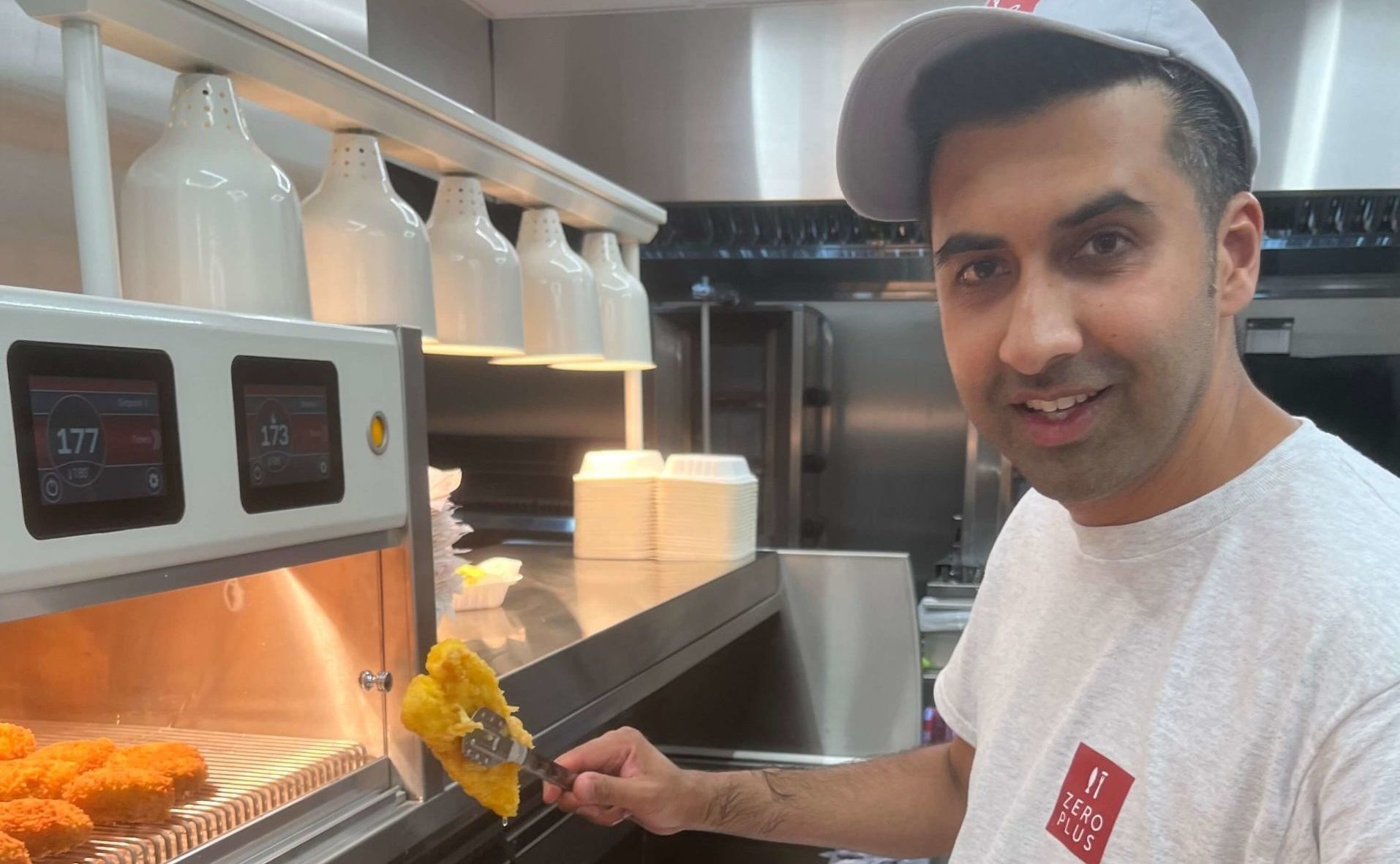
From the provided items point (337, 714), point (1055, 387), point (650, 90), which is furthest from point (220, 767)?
point (650, 90)

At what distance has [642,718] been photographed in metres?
2.02

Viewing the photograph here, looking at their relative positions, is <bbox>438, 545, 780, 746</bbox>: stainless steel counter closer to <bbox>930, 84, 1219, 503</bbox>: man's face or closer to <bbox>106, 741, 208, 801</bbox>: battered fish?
<bbox>106, 741, 208, 801</bbox>: battered fish

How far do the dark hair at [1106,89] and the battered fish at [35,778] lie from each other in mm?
843

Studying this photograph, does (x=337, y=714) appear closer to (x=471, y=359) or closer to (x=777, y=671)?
(x=777, y=671)

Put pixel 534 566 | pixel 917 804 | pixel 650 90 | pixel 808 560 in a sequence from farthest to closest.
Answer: pixel 650 90 < pixel 808 560 < pixel 534 566 < pixel 917 804

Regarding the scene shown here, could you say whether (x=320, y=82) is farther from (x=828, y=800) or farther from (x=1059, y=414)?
(x=828, y=800)

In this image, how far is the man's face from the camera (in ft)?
→ 2.37

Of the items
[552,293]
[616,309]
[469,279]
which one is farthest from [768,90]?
[469,279]

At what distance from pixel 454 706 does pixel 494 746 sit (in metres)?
0.07

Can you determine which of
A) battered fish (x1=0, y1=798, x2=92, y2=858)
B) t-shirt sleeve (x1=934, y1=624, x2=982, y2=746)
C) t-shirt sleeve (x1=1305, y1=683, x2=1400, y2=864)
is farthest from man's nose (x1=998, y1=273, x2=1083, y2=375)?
battered fish (x1=0, y1=798, x2=92, y2=858)

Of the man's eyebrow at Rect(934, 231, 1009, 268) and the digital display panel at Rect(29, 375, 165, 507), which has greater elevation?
the man's eyebrow at Rect(934, 231, 1009, 268)

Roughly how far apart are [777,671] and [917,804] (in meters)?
0.83

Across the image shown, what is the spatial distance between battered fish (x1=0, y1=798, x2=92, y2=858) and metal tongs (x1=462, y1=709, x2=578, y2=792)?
0.26m

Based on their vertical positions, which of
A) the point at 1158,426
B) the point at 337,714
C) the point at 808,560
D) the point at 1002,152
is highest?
the point at 1002,152
